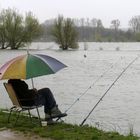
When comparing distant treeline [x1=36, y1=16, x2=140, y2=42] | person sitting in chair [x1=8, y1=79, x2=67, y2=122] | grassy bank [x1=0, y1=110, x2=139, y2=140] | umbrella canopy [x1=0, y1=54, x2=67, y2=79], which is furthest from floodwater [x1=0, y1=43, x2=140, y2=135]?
distant treeline [x1=36, y1=16, x2=140, y2=42]

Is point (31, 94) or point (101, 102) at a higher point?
point (31, 94)

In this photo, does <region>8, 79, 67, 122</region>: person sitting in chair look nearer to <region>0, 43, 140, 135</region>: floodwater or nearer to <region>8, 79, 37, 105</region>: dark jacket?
<region>8, 79, 37, 105</region>: dark jacket

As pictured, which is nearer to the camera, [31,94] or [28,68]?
[28,68]

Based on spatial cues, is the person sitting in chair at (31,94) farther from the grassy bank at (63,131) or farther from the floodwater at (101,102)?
the floodwater at (101,102)

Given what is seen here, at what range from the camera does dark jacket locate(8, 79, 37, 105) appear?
31.9ft

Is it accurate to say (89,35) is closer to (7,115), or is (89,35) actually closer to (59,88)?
(59,88)

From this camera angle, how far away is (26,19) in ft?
299

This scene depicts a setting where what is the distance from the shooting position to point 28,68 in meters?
9.33

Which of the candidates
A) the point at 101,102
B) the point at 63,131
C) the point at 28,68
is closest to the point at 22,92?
the point at 28,68

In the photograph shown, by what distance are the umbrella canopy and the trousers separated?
0.60 meters

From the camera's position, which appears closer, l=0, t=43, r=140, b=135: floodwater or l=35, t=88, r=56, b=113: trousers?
l=35, t=88, r=56, b=113: trousers

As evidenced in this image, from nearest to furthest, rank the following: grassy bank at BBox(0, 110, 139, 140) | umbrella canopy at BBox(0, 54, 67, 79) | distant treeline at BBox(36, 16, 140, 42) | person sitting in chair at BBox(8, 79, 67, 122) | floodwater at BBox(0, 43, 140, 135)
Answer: grassy bank at BBox(0, 110, 139, 140) < umbrella canopy at BBox(0, 54, 67, 79) < person sitting in chair at BBox(8, 79, 67, 122) < floodwater at BBox(0, 43, 140, 135) < distant treeline at BBox(36, 16, 140, 42)

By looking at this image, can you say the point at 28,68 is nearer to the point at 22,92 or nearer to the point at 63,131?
the point at 22,92

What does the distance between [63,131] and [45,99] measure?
1004mm
